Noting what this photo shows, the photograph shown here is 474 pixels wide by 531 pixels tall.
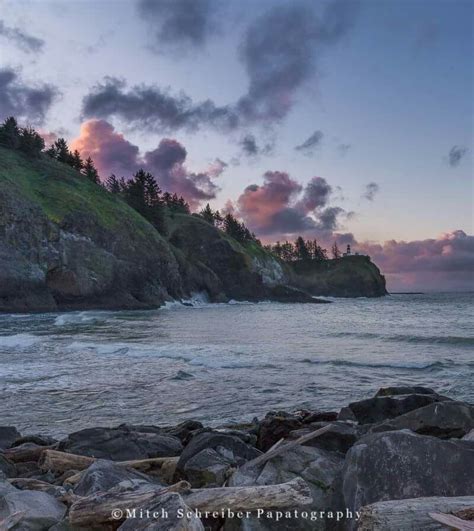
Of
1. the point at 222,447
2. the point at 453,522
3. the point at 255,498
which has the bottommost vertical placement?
the point at 222,447

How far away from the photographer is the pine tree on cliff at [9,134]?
7695cm

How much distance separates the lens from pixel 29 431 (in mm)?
Answer: 9477

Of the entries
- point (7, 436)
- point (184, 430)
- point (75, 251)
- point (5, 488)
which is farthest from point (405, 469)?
point (75, 251)

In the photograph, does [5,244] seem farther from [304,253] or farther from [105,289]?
[304,253]

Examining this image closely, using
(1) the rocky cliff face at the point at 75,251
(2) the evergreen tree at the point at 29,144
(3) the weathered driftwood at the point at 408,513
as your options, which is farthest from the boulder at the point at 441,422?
(2) the evergreen tree at the point at 29,144

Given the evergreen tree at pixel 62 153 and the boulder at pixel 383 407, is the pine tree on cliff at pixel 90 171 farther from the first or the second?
the boulder at pixel 383 407

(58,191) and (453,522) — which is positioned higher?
(58,191)

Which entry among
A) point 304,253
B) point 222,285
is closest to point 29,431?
point 222,285

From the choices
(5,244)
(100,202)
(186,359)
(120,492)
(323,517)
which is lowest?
(186,359)

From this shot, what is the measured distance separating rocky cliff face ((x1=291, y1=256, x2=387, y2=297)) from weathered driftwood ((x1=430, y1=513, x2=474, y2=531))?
150667mm

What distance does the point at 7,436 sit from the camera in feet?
27.7

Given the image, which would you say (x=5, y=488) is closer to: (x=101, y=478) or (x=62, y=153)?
(x=101, y=478)

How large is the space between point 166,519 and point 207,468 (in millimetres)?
2289

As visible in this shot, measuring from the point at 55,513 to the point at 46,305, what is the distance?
49803 mm
